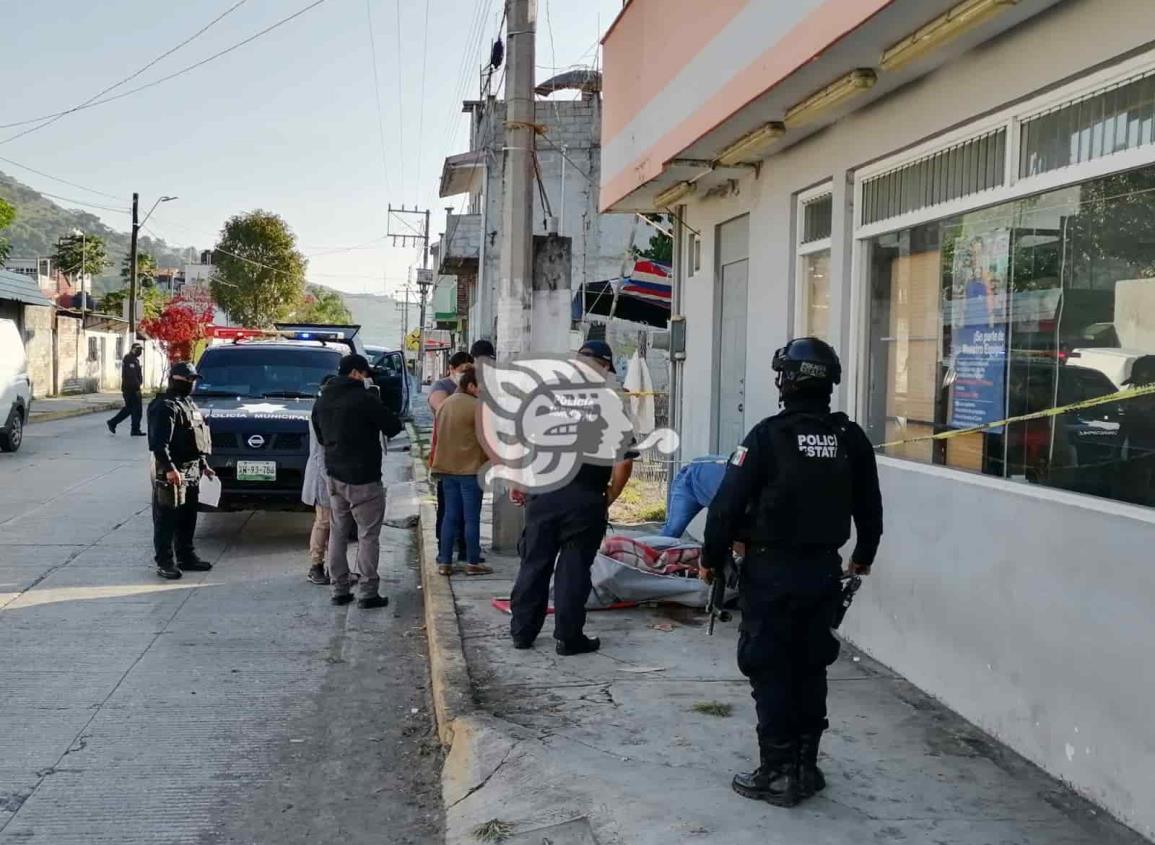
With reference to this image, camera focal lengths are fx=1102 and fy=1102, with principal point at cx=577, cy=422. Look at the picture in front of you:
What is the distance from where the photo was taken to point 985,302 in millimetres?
5441

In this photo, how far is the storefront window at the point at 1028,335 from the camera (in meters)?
4.28

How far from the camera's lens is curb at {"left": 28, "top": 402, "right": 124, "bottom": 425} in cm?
2648

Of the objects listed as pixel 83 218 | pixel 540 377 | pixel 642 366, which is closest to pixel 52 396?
pixel 642 366

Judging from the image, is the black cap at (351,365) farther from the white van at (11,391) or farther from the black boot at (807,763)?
the white van at (11,391)

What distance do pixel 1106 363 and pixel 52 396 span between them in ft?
123

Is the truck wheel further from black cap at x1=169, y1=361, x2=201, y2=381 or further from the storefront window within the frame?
the storefront window

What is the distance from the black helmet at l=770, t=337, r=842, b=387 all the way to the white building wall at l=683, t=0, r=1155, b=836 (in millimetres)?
1099

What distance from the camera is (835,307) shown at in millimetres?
6840

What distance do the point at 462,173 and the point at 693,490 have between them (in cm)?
2764

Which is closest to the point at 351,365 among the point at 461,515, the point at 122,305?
the point at 461,515

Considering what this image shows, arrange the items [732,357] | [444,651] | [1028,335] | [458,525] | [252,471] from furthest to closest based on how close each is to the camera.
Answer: [252,471]
[732,357]
[458,525]
[444,651]
[1028,335]

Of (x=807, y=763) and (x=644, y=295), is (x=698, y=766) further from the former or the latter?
(x=644, y=295)

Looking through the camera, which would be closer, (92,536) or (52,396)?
(92,536)

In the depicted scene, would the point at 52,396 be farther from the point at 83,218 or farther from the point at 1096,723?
the point at 83,218
